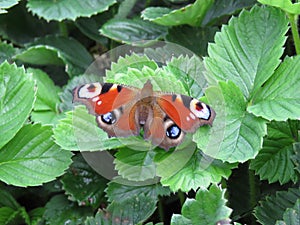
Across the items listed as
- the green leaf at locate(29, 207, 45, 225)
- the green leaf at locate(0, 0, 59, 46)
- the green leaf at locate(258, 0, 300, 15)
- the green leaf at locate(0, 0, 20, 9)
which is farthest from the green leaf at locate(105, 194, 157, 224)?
the green leaf at locate(0, 0, 59, 46)

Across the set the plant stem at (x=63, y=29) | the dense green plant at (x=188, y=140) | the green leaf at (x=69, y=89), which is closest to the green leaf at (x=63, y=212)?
the dense green plant at (x=188, y=140)

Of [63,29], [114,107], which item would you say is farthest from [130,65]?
[63,29]

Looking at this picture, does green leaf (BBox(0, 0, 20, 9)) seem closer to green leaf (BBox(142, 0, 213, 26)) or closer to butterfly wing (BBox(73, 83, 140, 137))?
green leaf (BBox(142, 0, 213, 26))

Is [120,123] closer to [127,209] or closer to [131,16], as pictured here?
[127,209]

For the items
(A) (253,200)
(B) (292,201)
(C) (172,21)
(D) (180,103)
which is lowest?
(A) (253,200)

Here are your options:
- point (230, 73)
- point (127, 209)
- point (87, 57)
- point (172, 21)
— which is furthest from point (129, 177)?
point (87, 57)

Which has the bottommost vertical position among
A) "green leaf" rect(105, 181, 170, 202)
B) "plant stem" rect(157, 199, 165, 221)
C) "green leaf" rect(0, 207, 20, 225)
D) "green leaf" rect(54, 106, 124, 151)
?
"green leaf" rect(0, 207, 20, 225)
